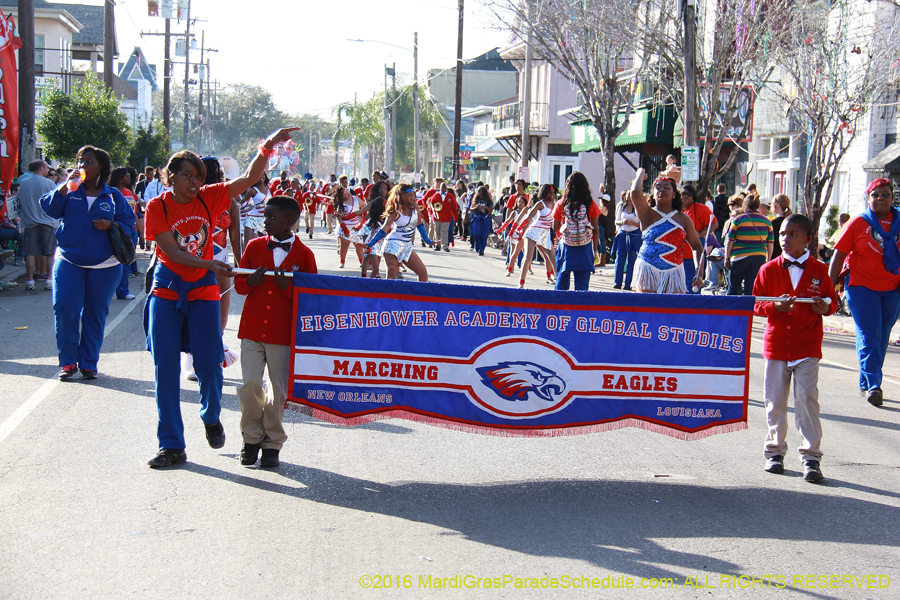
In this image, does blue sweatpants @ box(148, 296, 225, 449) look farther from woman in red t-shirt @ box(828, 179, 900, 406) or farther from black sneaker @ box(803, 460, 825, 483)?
woman in red t-shirt @ box(828, 179, 900, 406)

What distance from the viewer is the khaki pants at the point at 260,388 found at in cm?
541

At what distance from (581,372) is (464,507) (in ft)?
3.42

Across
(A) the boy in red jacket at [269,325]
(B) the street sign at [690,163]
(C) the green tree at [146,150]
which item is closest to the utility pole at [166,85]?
(C) the green tree at [146,150]

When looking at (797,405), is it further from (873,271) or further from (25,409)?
(25,409)

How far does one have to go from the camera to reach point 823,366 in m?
10.3

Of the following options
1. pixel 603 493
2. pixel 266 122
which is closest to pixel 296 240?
pixel 603 493

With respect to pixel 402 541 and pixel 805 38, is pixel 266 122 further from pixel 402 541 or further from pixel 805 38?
pixel 402 541

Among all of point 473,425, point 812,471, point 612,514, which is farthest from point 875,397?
point 473,425

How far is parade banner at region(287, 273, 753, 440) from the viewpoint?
211 inches

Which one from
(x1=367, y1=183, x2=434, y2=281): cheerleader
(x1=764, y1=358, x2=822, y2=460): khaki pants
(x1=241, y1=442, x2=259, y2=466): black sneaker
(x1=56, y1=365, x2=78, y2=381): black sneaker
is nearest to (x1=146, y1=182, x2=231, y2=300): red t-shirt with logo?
(x1=241, y1=442, x2=259, y2=466): black sneaker

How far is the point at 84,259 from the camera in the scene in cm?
804

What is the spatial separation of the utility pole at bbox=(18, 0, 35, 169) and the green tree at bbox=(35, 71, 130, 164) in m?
6.65

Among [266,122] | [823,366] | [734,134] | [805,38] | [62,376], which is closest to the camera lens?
[62,376]

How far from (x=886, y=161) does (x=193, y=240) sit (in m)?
16.9
